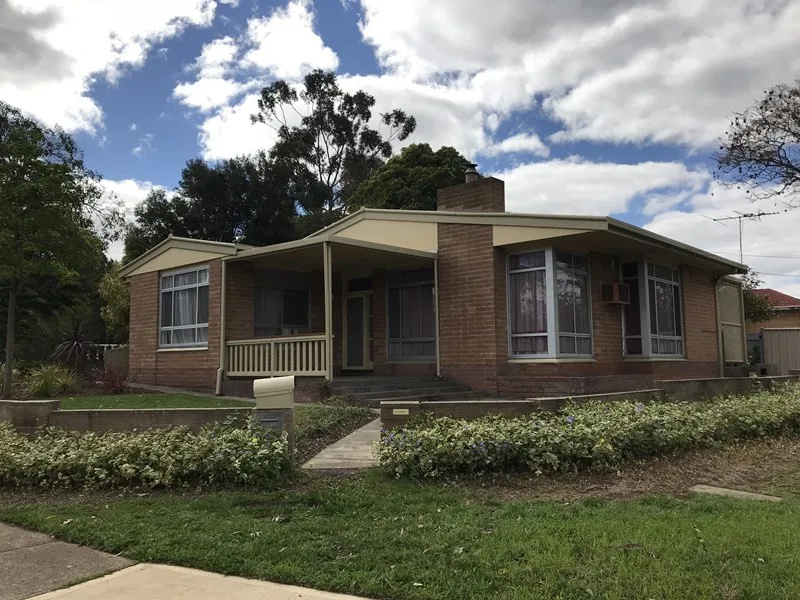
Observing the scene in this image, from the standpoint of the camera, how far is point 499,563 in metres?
4.24

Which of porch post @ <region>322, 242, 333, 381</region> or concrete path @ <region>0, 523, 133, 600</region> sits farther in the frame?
porch post @ <region>322, 242, 333, 381</region>

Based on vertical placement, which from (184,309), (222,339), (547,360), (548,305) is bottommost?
(547,360)

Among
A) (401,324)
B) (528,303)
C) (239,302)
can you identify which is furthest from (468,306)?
(239,302)

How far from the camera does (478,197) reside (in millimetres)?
15125

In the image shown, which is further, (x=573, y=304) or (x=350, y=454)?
(x=573, y=304)

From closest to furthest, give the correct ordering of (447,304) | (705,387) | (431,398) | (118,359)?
1. (705,387)
2. (431,398)
3. (447,304)
4. (118,359)

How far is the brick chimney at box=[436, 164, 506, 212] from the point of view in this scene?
49.0 ft

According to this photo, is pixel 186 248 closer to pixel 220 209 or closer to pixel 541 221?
pixel 541 221

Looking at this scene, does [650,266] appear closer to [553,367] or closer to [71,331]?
[553,367]

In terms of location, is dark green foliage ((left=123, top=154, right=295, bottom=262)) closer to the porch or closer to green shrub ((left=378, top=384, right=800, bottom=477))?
the porch

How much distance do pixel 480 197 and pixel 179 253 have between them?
7.46 meters

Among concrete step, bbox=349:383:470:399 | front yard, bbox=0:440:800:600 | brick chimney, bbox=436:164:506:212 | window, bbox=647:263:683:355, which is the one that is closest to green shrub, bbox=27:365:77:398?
concrete step, bbox=349:383:470:399

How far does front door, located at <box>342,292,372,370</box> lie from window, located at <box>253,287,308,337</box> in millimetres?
1074

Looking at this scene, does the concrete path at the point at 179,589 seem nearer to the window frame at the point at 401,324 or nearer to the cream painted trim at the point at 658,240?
the cream painted trim at the point at 658,240
